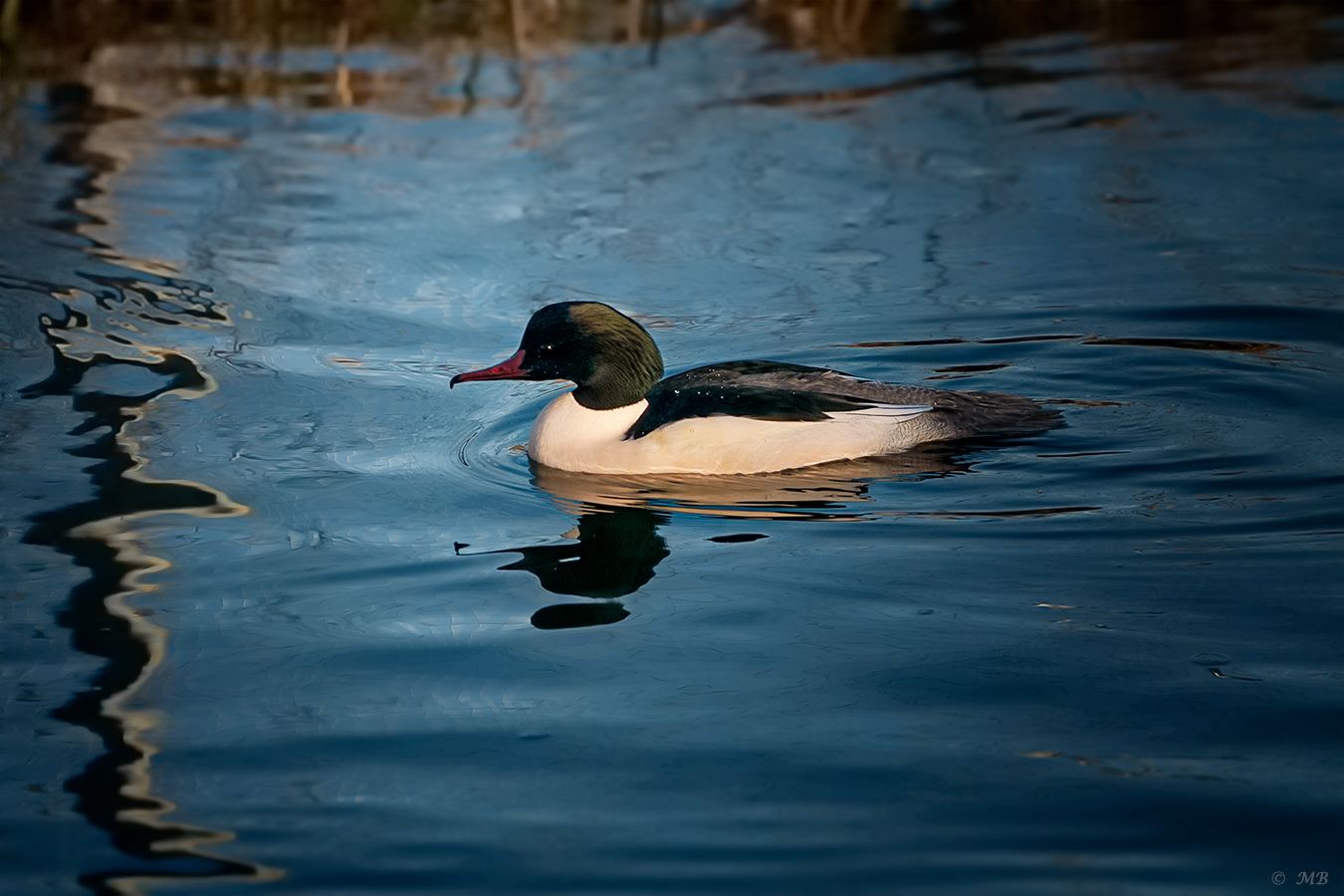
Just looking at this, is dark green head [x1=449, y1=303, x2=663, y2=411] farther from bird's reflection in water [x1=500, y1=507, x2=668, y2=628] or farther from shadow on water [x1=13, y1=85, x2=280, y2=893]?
shadow on water [x1=13, y1=85, x2=280, y2=893]

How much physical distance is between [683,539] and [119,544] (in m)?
2.11

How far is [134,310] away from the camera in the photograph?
8.17 metres

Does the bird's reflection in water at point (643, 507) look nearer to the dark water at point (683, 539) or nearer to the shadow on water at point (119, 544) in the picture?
the dark water at point (683, 539)

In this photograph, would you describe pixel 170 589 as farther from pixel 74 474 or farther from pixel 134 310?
pixel 134 310

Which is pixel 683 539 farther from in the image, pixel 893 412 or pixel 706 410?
pixel 893 412

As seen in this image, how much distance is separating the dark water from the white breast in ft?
0.36

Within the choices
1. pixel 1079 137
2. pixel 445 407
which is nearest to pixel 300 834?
pixel 445 407

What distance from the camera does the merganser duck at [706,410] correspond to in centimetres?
591

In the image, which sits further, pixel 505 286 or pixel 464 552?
pixel 505 286

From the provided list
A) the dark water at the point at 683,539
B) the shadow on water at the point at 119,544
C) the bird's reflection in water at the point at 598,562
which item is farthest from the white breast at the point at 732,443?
the shadow on water at the point at 119,544

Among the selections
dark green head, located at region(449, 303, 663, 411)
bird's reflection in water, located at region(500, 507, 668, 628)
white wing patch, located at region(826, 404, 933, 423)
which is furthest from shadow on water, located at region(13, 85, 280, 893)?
white wing patch, located at region(826, 404, 933, 423)

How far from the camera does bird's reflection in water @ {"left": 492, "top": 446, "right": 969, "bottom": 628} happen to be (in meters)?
5.00

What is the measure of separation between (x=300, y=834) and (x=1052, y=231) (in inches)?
274

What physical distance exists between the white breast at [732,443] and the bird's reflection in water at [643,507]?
49mm
